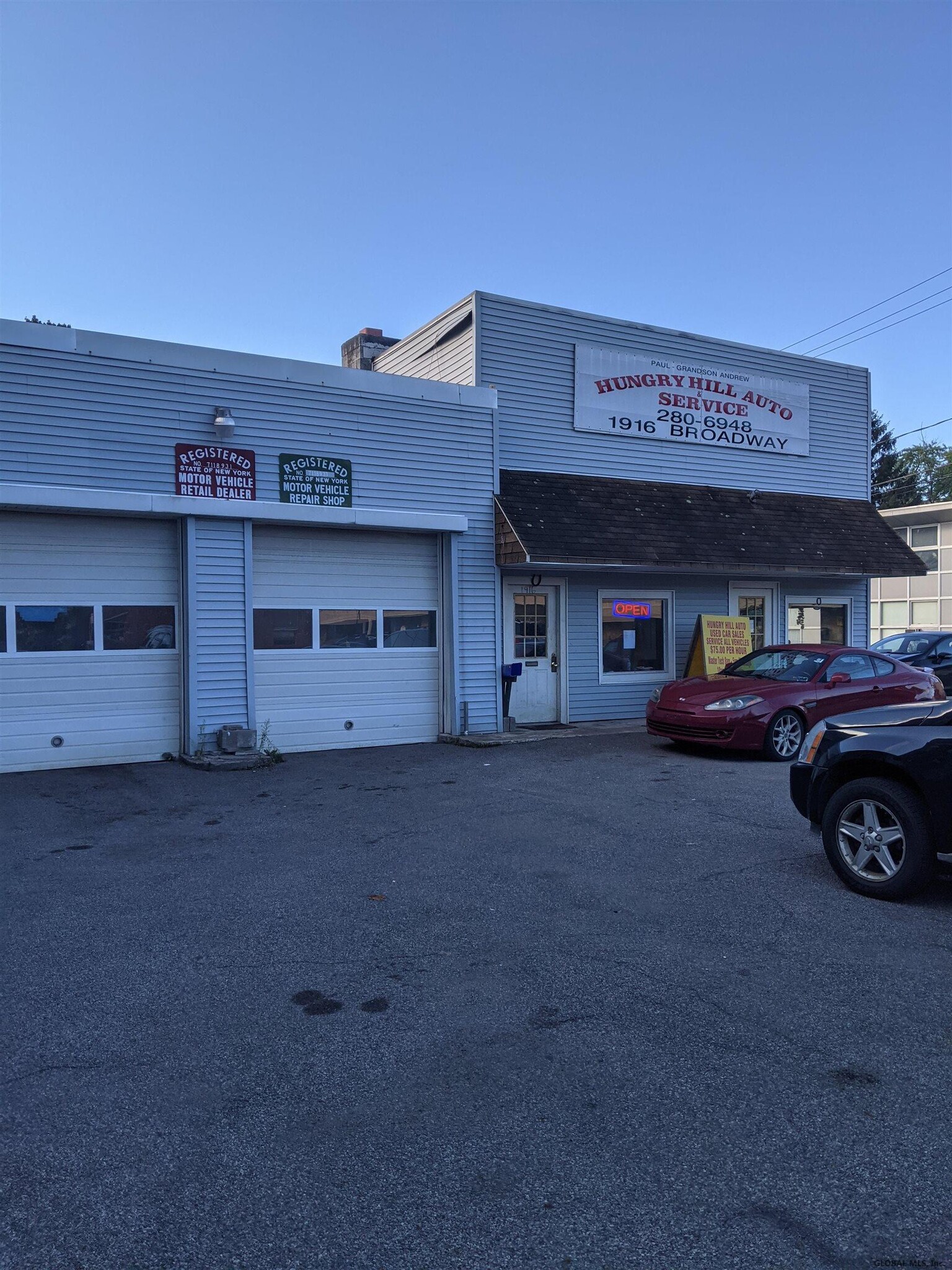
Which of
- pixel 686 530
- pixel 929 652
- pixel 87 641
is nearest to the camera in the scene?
pixel 87 641

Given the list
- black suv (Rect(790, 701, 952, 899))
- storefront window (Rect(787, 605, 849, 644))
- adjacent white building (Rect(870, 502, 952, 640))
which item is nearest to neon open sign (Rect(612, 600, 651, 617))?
storefront window (Rect(787, 605, 849, 644))

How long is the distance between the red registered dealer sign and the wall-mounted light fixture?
14cm

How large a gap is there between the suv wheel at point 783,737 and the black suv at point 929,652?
8255 mm

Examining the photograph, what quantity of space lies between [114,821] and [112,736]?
3.03m

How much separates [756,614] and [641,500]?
138 inches

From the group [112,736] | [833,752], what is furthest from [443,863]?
[112,736]

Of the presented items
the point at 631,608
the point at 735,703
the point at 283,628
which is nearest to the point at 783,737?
the point at 735,703

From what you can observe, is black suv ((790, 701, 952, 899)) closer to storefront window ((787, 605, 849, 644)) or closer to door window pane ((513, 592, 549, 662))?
door window pane ((513, 592, 549, 662))

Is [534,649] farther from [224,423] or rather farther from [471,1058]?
[471,1058]

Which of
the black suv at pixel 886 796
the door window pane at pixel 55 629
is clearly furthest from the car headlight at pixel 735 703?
the door window pane at pixel 55 629

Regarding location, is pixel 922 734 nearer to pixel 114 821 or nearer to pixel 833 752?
pixel 833 752

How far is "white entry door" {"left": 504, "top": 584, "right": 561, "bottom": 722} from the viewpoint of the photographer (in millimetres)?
13766

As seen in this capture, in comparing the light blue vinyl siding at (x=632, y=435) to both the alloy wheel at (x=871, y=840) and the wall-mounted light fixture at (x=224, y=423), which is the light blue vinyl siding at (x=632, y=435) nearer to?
the wall-mounted light fixture at (x=224, y=423)

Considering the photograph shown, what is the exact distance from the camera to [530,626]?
13984mm
